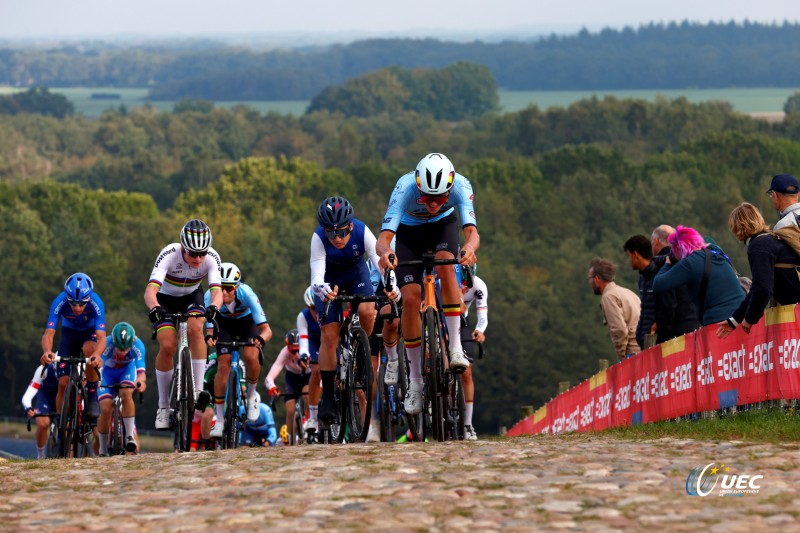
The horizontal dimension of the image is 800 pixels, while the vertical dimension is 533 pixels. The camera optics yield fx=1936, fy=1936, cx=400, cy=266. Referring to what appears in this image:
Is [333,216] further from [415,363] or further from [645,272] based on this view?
[645,272]

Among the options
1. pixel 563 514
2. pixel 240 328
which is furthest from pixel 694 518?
pixel 240 328

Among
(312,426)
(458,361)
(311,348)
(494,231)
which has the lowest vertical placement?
(312,426)

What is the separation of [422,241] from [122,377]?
6.95 m

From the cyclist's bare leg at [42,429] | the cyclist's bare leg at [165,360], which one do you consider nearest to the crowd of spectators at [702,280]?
the cyclist's bare leg at [165,360]

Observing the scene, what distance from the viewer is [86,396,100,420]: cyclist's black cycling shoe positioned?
2069cm

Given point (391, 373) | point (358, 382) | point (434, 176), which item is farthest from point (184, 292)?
point (434, 176)

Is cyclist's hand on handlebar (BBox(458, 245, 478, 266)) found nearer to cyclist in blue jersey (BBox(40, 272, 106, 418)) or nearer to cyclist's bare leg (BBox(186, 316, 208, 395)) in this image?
cyclist's bare leg (BBox(186, 316, 208, 395))

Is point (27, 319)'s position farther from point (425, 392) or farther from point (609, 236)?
point (425, 392)

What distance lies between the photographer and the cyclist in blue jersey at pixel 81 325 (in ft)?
65.2

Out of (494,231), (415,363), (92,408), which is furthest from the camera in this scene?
(494,231)

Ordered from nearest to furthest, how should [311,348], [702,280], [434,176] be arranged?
[434,176]
[702,280]
[311,348]

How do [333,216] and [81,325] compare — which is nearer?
[333,216]

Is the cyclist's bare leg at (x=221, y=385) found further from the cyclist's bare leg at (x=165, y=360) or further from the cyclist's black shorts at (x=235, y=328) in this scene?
the cyclist's bare leg at (x=165, y=360)

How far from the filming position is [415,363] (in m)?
15.3
